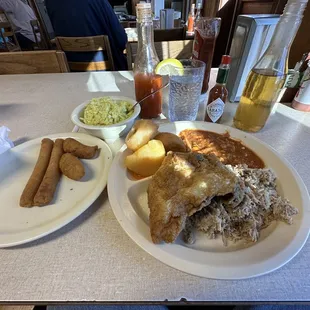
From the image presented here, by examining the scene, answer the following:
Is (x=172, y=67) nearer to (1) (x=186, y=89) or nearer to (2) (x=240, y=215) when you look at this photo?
(1) (x=186, y=89)

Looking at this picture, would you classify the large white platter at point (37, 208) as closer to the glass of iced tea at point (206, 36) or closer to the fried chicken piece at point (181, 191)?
the fried chicken piece at point (181, 191)

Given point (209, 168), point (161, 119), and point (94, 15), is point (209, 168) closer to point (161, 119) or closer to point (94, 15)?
point (161, 119)

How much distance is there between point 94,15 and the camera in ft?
5.44

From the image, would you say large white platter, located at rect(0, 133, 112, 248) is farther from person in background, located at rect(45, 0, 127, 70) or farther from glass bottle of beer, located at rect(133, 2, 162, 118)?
person in background, located at rect(45, 0, 127, 70)

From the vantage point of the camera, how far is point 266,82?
691 millimetres

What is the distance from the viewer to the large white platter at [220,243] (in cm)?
36

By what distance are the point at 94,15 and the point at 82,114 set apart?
4.69 ft

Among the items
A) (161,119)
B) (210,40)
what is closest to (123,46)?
(210,40)

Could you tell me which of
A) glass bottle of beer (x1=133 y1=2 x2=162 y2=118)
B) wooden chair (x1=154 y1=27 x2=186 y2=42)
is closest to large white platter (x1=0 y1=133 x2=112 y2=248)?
glass bottle of beer (x1=133 y1=2 x2=162 y2=118)

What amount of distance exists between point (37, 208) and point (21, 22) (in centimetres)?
486

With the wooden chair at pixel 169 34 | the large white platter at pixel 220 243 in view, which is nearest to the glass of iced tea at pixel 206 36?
the large white platter at pixel 220 243

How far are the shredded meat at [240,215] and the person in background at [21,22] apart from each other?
490 cm

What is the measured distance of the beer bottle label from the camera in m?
0.71

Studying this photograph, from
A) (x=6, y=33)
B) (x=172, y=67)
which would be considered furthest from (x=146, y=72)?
(x=6, y=33)
